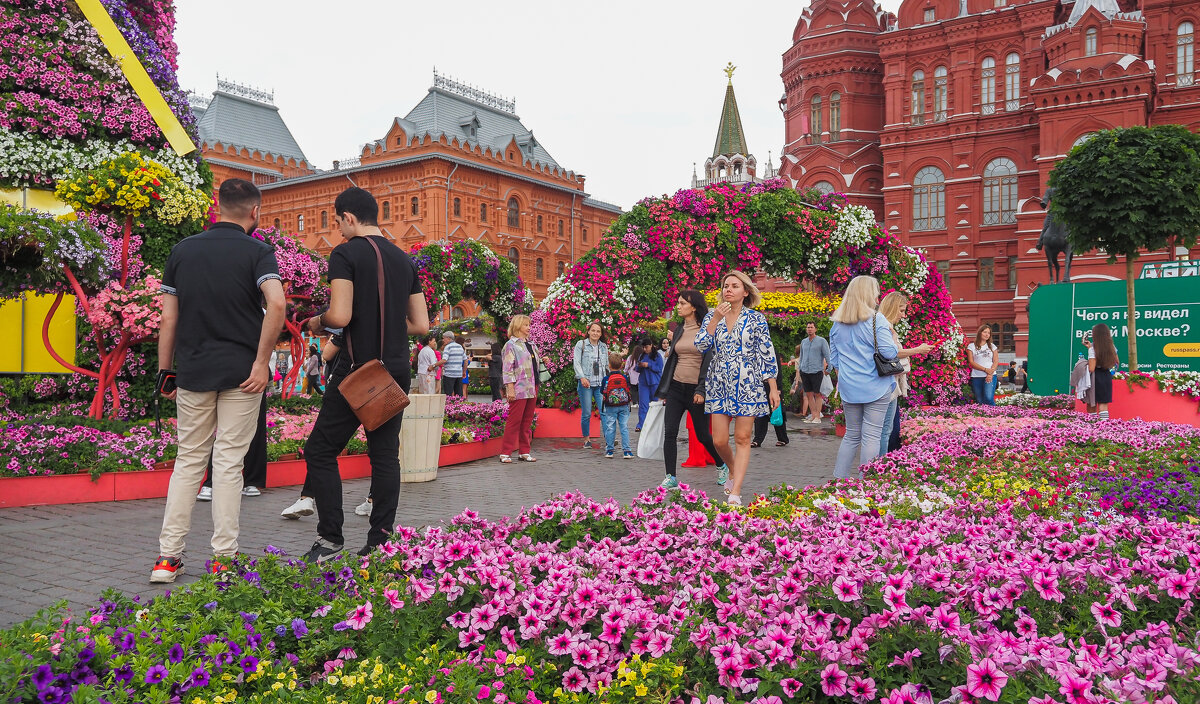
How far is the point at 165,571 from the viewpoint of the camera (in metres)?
4.28

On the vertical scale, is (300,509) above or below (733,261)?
below

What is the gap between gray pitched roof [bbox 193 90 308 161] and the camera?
5278 cm

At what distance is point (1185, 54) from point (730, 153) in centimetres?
5478

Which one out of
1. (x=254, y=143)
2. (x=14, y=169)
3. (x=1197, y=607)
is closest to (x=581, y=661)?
(x=1197, y=607)

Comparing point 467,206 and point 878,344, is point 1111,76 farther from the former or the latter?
Result: point 878,344

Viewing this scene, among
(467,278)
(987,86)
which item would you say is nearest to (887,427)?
(467,278)

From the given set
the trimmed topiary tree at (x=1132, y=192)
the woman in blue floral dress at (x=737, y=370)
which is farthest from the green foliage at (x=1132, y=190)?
the woman in blue floral dress at (x=737, y=370)

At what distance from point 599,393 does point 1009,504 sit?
7.69 m

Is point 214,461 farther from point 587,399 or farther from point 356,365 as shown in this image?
point 587,399

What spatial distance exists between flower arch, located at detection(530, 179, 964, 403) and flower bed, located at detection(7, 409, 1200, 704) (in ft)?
34.0

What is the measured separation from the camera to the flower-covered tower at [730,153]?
91.9 meters

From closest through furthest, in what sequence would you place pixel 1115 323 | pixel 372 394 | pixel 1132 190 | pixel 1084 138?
1. pixel 372 394
2. pixel 1132 190
3. pixel 1115 323
4. pixel 1084 138

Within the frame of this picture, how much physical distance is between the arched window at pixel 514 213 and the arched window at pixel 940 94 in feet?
84.1

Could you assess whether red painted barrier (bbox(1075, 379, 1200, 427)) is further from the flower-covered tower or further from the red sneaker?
the flower-covered tower
